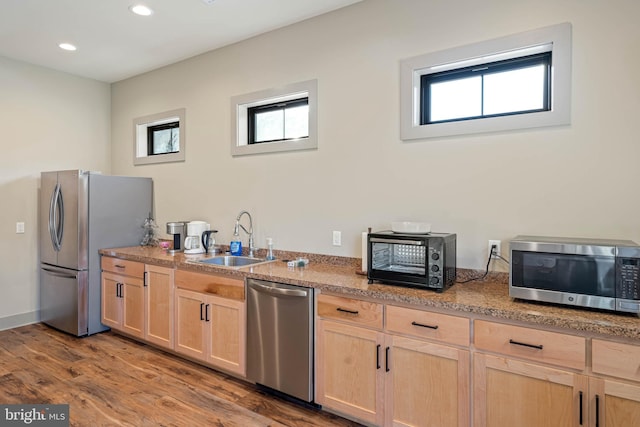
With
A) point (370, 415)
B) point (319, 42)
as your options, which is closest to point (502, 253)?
point (370, 415)

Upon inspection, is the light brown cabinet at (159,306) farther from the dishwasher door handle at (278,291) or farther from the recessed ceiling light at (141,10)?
the recessed ceiling light at (141,10)

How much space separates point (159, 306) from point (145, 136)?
2312 mm

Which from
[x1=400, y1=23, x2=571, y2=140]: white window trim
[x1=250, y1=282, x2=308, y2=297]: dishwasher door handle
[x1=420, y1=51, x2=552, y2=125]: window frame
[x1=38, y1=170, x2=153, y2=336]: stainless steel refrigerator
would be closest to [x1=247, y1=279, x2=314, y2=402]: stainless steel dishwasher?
[x1=250, y1=282, x2=308, y2=297]: dishwasher door handle

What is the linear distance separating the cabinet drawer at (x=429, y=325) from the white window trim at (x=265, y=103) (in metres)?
1.56

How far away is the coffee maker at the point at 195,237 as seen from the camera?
11.7 ft

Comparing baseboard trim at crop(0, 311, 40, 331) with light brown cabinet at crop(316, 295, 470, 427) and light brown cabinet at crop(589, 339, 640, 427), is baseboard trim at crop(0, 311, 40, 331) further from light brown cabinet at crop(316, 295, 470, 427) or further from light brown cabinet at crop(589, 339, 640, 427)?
light brown cabinet at crop(589, 339, 640, 427)

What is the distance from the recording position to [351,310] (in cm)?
219

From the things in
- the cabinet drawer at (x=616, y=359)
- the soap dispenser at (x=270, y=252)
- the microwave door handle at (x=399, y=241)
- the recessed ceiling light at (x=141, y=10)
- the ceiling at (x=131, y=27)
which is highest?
the ceiling at (x=131, y=27)

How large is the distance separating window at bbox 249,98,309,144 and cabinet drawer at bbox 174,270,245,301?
135 cm

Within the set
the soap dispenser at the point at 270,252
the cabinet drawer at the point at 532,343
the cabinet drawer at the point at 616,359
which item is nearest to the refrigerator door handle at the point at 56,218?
the soap dispenser at the point at 270,252

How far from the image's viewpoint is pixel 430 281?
6.80 feet

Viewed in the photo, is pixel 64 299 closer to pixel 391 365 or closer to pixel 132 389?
pixel 132 389

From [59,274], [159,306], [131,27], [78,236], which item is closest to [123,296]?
[159,306]

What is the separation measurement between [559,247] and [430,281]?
25.2 inches
